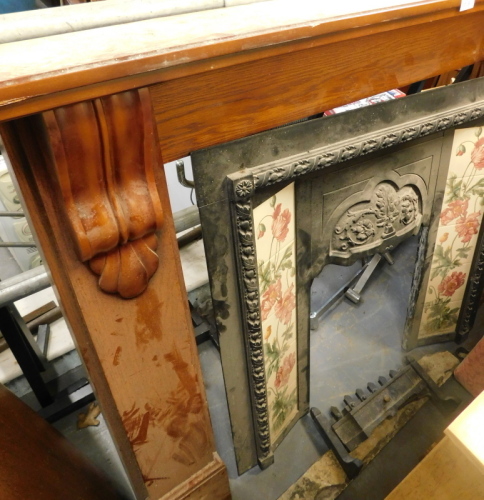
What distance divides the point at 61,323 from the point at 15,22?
4.81 ft

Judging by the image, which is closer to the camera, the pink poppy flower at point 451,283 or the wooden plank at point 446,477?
the wooden plank at point 446,477

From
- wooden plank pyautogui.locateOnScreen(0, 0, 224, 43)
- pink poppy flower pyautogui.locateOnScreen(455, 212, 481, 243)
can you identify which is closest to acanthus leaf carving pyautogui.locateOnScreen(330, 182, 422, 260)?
pink poppy flower pyautogui.locateOnScreen(455, 212, 481, 243)

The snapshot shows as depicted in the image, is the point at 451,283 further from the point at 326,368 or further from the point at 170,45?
the point at 170,45

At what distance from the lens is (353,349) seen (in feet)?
5.72

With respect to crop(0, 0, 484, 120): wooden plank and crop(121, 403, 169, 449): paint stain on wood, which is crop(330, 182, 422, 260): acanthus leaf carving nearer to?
crop(0, 0, 484, 120): wooden plank

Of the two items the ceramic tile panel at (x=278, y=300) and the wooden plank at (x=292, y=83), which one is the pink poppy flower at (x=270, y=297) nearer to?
the ceramic tile panel at (x=278, y=300)

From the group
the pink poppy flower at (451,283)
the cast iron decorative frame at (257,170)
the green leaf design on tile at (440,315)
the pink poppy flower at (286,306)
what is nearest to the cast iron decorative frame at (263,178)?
the cast iron decorative frame at (257,170)

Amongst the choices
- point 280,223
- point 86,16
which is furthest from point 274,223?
point 86,16

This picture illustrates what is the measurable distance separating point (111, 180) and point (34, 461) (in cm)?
64

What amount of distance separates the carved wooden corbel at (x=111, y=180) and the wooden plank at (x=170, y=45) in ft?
0.10

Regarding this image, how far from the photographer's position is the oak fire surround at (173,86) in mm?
509

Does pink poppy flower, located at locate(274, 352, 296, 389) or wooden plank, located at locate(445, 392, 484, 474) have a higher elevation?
wooden plank, located at locate(445, 392, 484, 474)

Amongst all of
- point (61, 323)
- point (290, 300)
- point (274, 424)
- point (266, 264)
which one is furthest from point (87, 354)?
point (61, 323)

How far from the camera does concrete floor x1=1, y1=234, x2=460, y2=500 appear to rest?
138 centimetres
